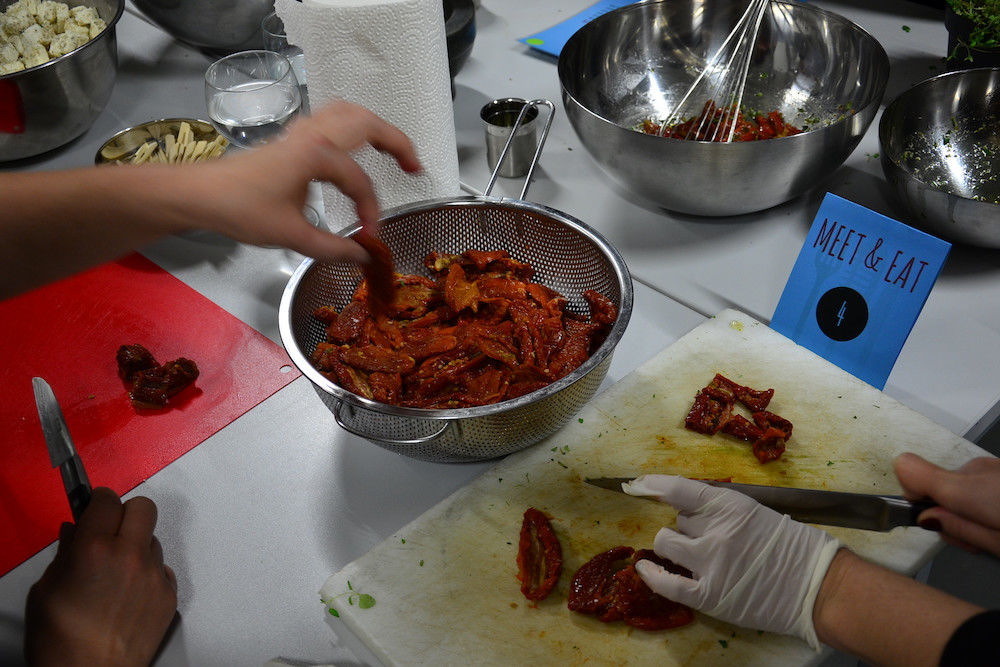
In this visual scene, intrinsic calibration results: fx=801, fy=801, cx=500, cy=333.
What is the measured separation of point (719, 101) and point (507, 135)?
593 mm

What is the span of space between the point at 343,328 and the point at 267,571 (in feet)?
1.47

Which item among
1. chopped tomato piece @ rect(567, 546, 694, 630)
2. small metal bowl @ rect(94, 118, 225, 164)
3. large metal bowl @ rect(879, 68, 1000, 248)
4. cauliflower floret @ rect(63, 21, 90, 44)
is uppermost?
large metal bowl @ rect(879, 68, 1000, 248)

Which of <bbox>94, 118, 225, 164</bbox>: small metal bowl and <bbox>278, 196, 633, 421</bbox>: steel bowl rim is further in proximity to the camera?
<bbox>94, 118, 225, 164</bbox>: small metal bowl

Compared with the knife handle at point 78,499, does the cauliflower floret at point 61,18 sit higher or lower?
higher

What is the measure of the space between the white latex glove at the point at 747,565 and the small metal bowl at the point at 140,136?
157 cm

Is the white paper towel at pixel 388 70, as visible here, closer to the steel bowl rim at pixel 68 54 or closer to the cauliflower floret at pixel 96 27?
the steel bowl rim at pixel 68 54

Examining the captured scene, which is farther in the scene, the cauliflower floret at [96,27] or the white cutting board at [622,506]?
the cauliflower floret at [96,27]

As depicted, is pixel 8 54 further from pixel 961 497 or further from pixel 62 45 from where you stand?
pixel 961 497

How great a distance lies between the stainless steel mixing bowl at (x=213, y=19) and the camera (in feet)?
7.81

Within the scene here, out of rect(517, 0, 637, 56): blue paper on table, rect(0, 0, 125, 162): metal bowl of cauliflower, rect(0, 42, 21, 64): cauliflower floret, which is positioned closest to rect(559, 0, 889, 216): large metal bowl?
rect(517, 0, 637, 56): blue paper on table

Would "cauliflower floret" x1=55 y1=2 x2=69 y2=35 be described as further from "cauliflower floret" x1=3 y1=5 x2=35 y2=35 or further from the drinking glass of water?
the drinking glass of water

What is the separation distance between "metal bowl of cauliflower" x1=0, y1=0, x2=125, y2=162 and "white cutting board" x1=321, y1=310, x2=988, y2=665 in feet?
5.22

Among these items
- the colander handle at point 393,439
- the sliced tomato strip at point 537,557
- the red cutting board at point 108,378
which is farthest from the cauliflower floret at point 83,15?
the sliced tomato strip at point 537,557

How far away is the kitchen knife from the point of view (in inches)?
44.2
